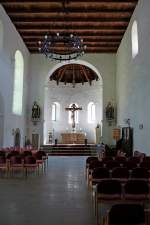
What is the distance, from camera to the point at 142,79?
42.6 feet

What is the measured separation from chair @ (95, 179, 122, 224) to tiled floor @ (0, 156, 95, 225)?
0.41 metres

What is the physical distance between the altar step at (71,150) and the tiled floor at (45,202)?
10.9 m

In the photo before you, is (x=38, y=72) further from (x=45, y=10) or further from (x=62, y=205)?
(x=62, y=205)

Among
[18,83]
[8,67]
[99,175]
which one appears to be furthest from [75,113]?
[99,175]

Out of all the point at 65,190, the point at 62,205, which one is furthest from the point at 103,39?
the point at 62,205

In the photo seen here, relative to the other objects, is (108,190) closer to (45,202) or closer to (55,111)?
(45,202)

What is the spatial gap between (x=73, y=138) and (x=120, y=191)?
18.9 metres

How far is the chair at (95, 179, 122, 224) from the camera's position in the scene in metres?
5.23

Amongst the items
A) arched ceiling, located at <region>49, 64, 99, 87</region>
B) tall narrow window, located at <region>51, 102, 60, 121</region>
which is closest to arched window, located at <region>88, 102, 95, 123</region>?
arched ceiling, located at <region>49, 64, 99, 87</region>

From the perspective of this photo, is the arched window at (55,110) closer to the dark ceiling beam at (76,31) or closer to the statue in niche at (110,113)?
the statue in niche at (110,113)

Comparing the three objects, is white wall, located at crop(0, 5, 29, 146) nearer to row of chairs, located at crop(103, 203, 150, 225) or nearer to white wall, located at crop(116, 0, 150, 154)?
white wall, located at crop(116, 0, 150, 154)

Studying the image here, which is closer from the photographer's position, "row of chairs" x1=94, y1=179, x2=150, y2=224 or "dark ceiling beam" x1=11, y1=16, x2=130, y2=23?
"row of chairs" x1=94, y1=179, x2=150, y2=224

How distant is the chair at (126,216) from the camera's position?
327cm

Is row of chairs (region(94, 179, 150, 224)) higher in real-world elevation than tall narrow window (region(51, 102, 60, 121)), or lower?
lower
